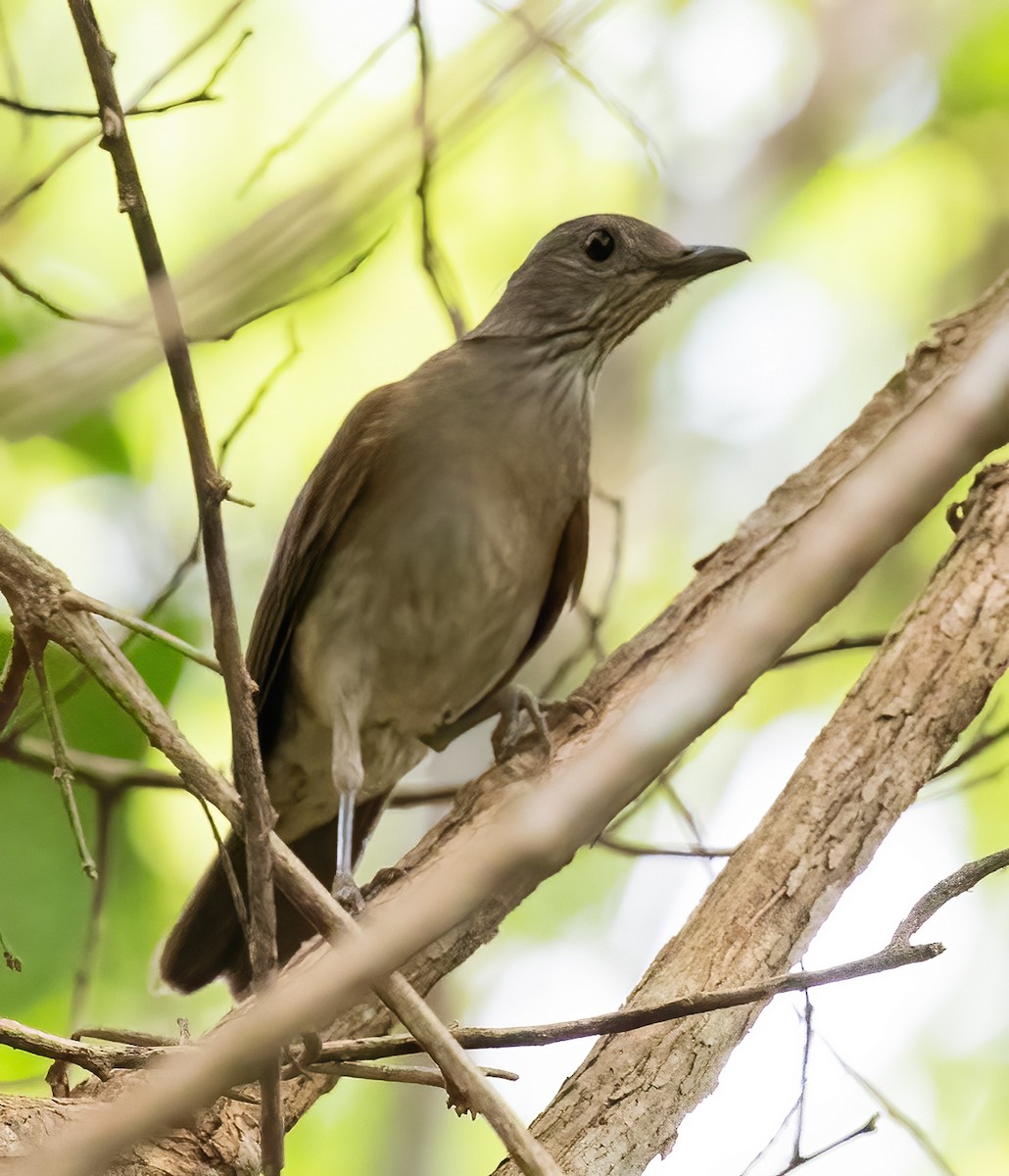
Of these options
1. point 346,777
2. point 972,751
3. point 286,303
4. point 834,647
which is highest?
point 286,303

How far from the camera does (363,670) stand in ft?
13.3

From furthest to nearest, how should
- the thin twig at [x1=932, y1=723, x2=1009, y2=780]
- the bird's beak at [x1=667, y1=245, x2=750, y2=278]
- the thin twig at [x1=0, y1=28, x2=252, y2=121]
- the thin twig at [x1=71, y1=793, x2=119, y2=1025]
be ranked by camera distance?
the bird's beak at [x1=667, y1=245, x2=750, y2=278]
the thin twig at [x1=932, y1=723, x2=1009, y2=780]
the thin twig at [x1=71, y1=793, x2=119, y2=1025]
the thin twig at [x1=0, y1=28, x2=252, y2=121]

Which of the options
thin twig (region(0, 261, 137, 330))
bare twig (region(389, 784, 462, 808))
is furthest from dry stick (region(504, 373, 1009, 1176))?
thin twig (region(0, 261, 137, 330))

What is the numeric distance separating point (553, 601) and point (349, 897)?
1254 millimetres

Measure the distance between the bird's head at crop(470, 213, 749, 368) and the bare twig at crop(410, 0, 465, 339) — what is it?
1.24ft

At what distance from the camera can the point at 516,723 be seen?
12.6ft

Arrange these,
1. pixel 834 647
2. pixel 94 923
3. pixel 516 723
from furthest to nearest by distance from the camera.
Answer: pixel 516 723
pixel 834 647
pixel 94 923

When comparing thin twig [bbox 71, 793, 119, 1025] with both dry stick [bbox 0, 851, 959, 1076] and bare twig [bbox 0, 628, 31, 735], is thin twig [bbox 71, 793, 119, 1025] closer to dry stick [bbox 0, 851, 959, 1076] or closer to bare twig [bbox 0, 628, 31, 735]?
bare twig [bbox 0, 628, 31, 735]

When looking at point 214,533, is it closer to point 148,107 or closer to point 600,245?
point 148,107

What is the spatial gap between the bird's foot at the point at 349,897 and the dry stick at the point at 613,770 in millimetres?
70

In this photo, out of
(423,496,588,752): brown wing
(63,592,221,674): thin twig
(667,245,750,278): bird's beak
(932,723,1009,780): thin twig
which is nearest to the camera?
(63,592,221,674): thin twig

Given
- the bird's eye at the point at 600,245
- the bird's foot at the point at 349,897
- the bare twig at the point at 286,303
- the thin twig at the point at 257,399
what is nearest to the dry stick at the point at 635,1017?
the bird's foot at the point at 349,897

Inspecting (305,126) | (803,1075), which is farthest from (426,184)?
(803,1075)

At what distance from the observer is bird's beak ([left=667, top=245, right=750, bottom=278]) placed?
4.32m
